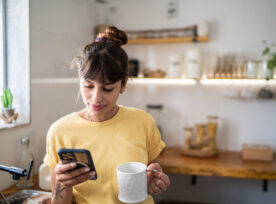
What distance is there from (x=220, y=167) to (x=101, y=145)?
125 centimetres

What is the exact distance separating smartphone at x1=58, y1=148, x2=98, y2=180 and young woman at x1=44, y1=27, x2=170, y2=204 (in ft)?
0.50

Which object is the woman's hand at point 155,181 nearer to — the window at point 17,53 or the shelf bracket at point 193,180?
the window at point 17,53

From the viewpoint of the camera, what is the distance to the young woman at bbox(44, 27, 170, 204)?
3.07ft

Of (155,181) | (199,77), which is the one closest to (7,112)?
(155,181)

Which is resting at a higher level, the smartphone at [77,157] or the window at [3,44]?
the window at [3,44]

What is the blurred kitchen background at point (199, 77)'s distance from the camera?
2178 mm

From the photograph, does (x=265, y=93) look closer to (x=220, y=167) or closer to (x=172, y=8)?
(x=220, y=167)

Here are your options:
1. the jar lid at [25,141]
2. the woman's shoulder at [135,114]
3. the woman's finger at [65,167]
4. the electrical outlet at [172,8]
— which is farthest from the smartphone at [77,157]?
the electrical outlet at [172,8]

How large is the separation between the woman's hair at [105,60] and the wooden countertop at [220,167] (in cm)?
116

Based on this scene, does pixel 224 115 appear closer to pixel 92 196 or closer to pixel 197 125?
pixel 197 125

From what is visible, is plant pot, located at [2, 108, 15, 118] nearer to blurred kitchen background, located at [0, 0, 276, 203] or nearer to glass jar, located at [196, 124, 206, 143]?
blurred kitchen background, located at [0, 0, 276, 203]

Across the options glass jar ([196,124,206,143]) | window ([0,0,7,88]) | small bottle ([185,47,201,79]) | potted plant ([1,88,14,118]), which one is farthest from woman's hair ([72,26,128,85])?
glass jar ([196,124,206,143])

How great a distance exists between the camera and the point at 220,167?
1927mm

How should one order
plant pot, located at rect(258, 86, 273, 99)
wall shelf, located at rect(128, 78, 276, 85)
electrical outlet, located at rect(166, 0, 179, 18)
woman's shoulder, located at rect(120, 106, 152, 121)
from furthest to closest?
electrical outlet, located at rect(166, 0, 179, 18)
wall shelf, located at rect(128, 78, 276, 85)
plant pot, located at rect(258, 86, 273, 99)
woman's shoulder, located at rect(120, 106, 152, 121)
